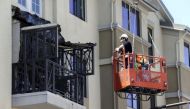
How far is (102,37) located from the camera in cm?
2991

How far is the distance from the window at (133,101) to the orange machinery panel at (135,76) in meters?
2.38

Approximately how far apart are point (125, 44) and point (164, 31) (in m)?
10.6

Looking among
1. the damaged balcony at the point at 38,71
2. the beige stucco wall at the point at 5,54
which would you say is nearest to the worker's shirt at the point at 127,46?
the damaged balcony at the point at 38,71

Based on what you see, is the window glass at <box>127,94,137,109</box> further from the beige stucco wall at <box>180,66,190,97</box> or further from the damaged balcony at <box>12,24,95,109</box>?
the damaged balcony at <box>12,24,95,109</box>

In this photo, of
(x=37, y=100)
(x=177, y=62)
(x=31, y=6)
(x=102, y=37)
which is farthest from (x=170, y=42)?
(x=37, y=100)

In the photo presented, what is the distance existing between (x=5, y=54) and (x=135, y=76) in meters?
5.54

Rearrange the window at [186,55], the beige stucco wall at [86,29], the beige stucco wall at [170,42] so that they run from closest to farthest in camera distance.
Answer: the beige stucco wall at [86,29]
the beige stucco wall at [170,42]
the window at [186,55]

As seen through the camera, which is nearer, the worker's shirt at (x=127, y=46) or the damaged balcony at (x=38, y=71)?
the damaged balcony at (x=38, y=71)

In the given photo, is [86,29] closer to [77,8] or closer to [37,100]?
[77,8]

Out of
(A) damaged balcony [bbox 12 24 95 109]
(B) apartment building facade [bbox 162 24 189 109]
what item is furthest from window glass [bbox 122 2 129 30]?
(A) damaged balcony [bbox 12 24 95 109]

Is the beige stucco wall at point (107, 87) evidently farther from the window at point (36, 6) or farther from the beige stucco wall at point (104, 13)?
the window at point (36, 6)

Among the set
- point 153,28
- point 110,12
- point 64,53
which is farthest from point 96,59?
point 153,28

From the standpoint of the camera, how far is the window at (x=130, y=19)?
1232 inches

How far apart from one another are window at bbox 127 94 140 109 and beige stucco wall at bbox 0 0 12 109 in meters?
8.07
